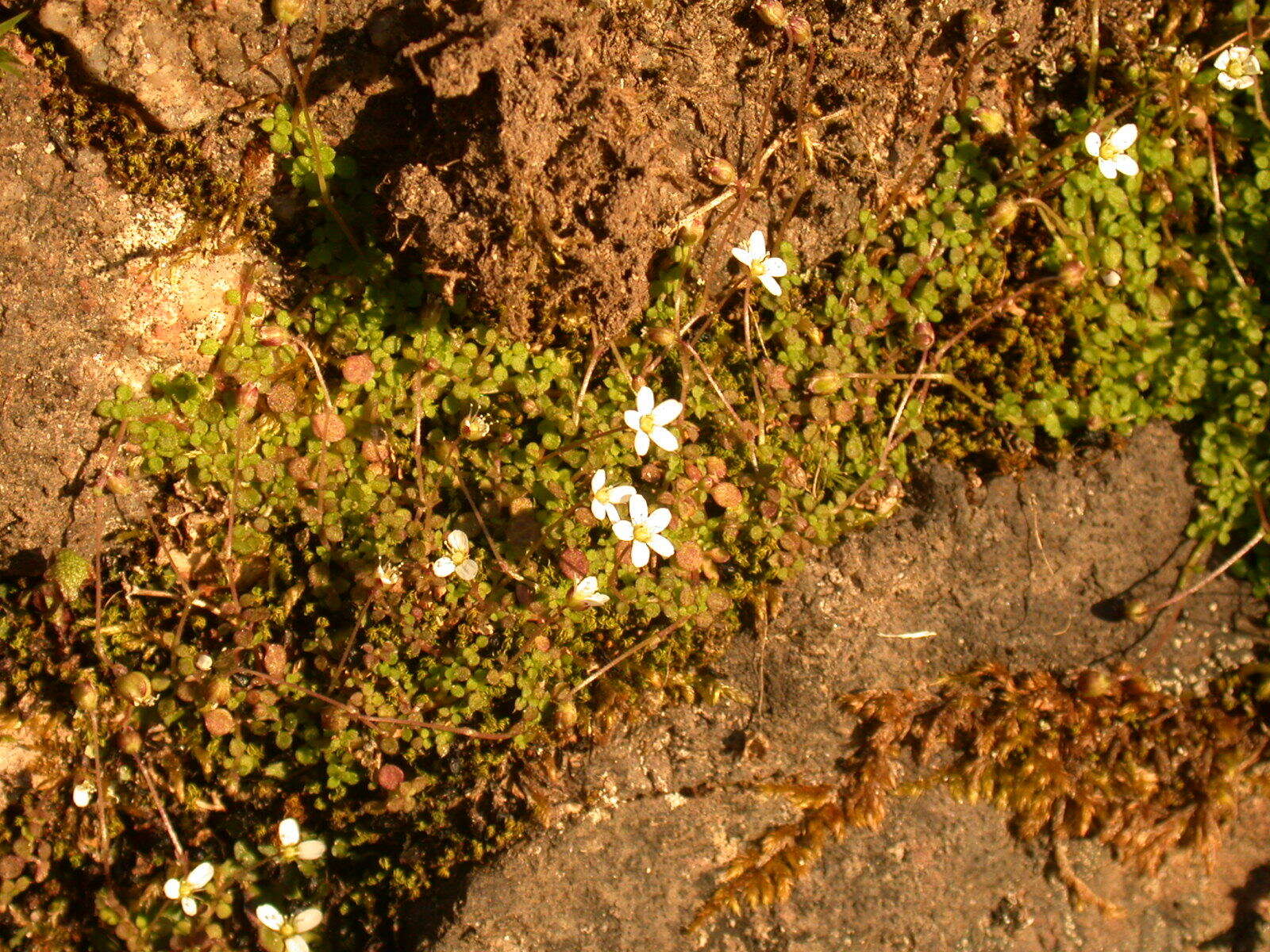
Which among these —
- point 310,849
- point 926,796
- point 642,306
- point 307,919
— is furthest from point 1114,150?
point 307,919

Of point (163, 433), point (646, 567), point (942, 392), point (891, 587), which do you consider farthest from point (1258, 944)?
point (163, 433)

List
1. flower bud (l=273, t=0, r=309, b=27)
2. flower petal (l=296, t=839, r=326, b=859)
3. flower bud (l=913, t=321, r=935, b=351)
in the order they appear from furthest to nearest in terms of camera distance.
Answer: flower bud (l=913, t=321, r=935, b=351) < flower petal (l=296, t=839, r=326, b=859) < flower bud (l=273, t=0, r=309, b=27)

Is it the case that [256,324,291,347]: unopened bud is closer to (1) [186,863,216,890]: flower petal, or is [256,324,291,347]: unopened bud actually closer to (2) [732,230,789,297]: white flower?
(2) [732,230,789,297]: white flower

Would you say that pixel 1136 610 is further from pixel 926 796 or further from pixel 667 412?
pixel 667 412

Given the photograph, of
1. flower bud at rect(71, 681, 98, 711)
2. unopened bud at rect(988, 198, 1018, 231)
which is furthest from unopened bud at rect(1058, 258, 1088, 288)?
flower bud at rect(71, 681, 98, 711)

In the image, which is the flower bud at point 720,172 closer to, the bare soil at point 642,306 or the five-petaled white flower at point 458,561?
the bare soil at point 642,306


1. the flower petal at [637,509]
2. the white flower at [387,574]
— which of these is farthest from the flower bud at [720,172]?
the white flower at [387,574]

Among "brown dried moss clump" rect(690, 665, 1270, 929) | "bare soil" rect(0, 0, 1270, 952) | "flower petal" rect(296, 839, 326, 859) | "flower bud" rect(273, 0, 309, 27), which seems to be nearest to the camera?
"flower bud" rect(273, 0, 309, 27)
